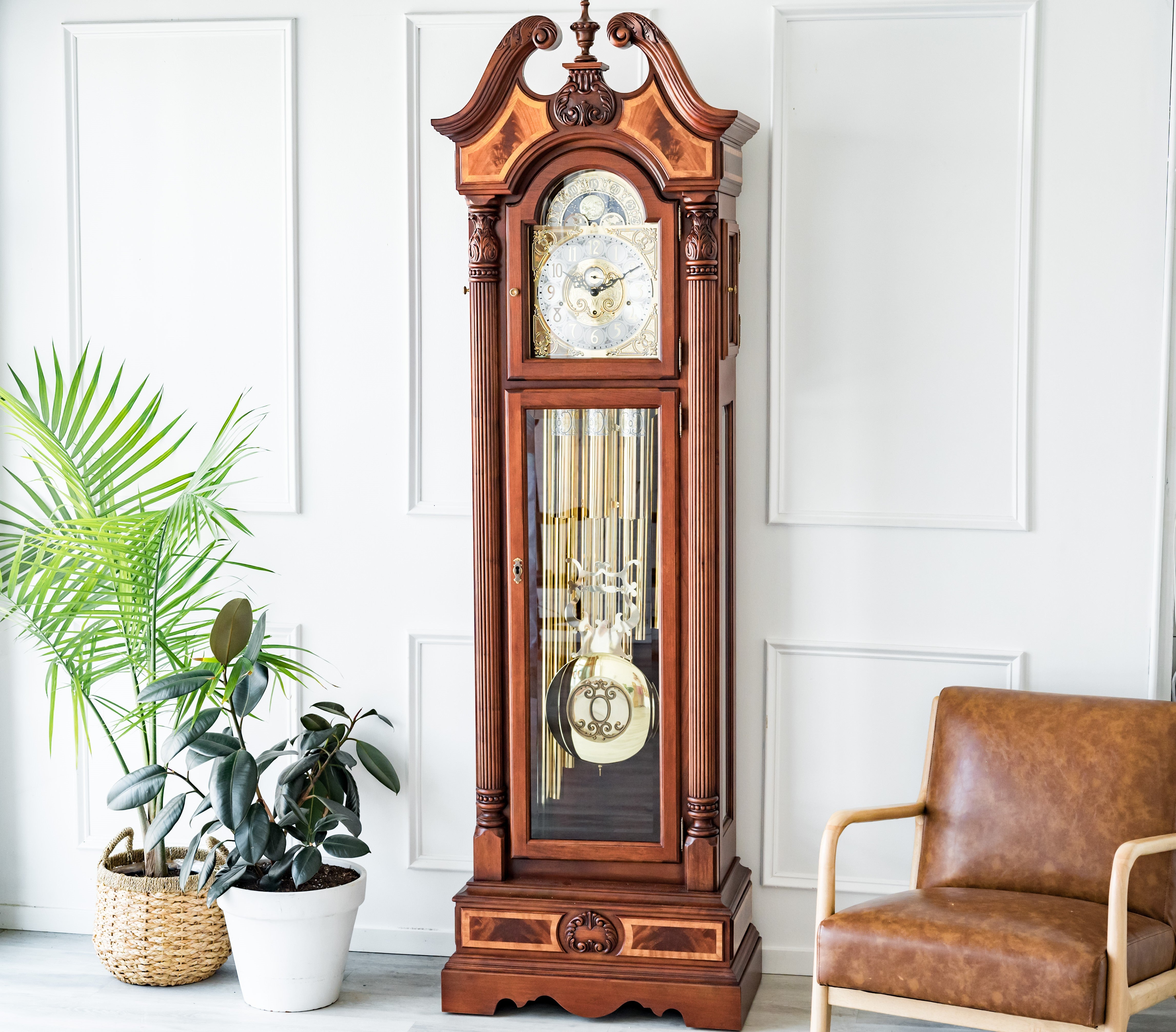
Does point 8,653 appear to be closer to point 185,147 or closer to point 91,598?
point 91,598

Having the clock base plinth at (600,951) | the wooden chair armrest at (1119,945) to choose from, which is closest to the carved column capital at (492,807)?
the clock base plinth at (600,951)

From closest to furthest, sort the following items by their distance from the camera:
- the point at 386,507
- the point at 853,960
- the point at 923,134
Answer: the point at 853,960, the point at 923,134, the point at 386,507

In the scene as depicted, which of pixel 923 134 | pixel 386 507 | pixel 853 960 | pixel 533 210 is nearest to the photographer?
pixel 853 960

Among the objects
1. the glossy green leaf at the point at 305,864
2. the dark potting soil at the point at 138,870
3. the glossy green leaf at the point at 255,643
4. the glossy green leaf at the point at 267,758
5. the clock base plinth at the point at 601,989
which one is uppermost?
the glossy green leaf at the point at 255,643

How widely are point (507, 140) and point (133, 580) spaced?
4.47ft

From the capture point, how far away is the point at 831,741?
3.04m

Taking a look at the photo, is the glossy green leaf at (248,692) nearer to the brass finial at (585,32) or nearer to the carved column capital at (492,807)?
the carved column capital at (492,807)

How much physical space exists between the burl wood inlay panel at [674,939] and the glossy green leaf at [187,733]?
3.46ft

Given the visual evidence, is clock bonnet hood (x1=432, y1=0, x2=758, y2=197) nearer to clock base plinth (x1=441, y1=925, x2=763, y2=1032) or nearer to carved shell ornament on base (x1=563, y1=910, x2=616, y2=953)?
carved shell ornament on base (x1=563, y1=910, x2=616, y2=953)

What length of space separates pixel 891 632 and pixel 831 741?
1.02 feet

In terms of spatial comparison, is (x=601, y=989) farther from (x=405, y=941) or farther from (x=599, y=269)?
(x=599, y=269)

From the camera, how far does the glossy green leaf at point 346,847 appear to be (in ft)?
9.37

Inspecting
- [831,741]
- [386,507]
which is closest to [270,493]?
[386,507]

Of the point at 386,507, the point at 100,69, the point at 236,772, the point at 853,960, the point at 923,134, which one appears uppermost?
the point at 100,69
